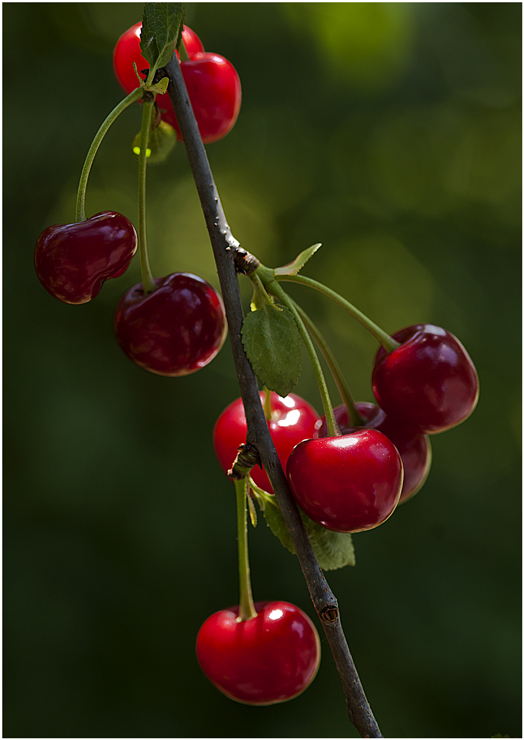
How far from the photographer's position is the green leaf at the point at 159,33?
0.39m

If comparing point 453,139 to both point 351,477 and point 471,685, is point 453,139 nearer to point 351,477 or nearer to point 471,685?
point 471,685

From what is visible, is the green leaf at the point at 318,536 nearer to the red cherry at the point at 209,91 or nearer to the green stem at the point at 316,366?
the green stem at the point at 316,366

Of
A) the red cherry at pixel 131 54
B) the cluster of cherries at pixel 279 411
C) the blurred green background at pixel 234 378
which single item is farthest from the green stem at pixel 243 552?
the blurred green background at pixel 234 378

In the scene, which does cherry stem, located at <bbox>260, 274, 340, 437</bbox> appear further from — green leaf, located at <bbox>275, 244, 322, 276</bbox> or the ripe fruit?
the ripe fruit

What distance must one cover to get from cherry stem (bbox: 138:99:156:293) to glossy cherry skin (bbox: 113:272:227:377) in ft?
0.04

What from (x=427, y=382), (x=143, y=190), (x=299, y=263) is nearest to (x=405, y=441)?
(x=427, y=382)

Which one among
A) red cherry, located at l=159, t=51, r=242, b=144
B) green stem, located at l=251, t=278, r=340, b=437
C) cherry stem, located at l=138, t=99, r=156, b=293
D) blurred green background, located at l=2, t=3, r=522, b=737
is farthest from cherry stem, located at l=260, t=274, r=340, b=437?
blurred green background, located at l=2, t=3, r=522, b=737

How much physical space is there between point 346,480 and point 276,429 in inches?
5.4

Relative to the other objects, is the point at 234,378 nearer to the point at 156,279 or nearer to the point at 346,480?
the point at 156,279

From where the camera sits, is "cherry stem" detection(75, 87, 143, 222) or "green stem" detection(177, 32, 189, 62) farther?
"green stem" detection(177, 32, 189, 62)

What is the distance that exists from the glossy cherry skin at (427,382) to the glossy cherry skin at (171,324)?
0.14 metres

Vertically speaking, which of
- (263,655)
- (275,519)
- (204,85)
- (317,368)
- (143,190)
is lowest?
(263,655)

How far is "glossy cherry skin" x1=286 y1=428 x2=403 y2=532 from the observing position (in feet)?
1.22

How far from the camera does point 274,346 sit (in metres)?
0.41
